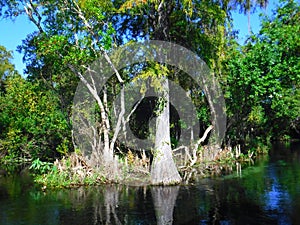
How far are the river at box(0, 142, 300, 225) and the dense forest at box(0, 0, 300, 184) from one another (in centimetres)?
152

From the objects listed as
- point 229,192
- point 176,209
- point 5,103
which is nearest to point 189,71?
point 229,192

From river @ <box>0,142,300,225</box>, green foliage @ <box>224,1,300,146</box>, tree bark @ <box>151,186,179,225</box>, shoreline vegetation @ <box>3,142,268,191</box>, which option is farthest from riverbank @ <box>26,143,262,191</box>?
green foliage @ <box>224,1,300,146</box>

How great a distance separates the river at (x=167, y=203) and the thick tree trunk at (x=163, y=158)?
51cm

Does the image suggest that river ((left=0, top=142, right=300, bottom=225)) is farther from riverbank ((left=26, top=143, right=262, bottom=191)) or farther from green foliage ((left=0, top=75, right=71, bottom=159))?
green foliage ((left=0, top=75, right=71, bottom=159))

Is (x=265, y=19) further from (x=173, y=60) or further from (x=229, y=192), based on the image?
(x=229, y=192)

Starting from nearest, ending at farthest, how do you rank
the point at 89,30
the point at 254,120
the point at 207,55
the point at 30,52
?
the point at 89,30
the point at 207,55
the point at 30,52
the point at 254,120

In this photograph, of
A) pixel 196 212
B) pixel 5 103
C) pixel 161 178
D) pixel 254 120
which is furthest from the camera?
pixel 254 120

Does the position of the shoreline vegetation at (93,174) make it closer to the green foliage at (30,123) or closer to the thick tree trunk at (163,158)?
the thick tree trunk at (163,158)

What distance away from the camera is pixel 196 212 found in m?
10.8

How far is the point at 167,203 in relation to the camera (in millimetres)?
11992

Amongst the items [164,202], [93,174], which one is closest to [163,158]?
[164,202]

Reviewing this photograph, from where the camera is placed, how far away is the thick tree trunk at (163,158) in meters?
14.6

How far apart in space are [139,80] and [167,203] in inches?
324

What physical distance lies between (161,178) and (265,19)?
12300 mm
